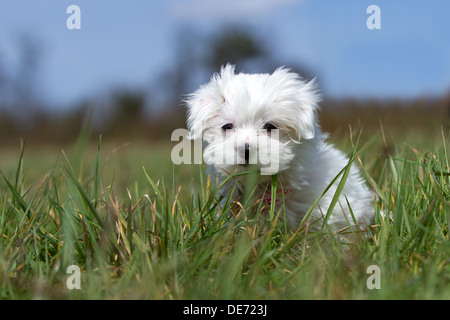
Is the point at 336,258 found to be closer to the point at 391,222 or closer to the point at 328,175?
A: the point at 391,222

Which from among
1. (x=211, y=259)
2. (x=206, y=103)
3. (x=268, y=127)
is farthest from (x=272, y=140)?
(x=211, y=259)

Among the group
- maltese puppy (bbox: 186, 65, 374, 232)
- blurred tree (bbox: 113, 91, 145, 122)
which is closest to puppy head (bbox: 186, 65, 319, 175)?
maltese puppy (bbox: 186, 65, 374, 232)

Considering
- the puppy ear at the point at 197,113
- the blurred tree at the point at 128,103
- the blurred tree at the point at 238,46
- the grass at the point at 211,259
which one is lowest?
the grass at the point at 211,259

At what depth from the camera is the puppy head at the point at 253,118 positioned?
2496mm

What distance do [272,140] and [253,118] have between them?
16 centimetres

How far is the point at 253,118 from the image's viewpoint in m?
2.57

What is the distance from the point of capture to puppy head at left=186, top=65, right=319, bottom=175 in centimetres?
250

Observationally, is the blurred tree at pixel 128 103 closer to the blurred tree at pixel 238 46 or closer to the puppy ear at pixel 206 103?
the blurred tree at pixel 238 46

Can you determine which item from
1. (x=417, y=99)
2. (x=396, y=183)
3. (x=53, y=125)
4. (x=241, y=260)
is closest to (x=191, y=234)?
(x=241, y=260)

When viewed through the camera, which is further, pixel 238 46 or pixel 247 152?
pixel 238 46

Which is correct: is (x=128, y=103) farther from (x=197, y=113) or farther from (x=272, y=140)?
(x=272, y=140)

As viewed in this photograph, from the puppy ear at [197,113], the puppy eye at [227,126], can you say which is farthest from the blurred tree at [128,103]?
the puppy eye at [227,126]

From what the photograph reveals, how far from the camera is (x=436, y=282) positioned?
1928mm
